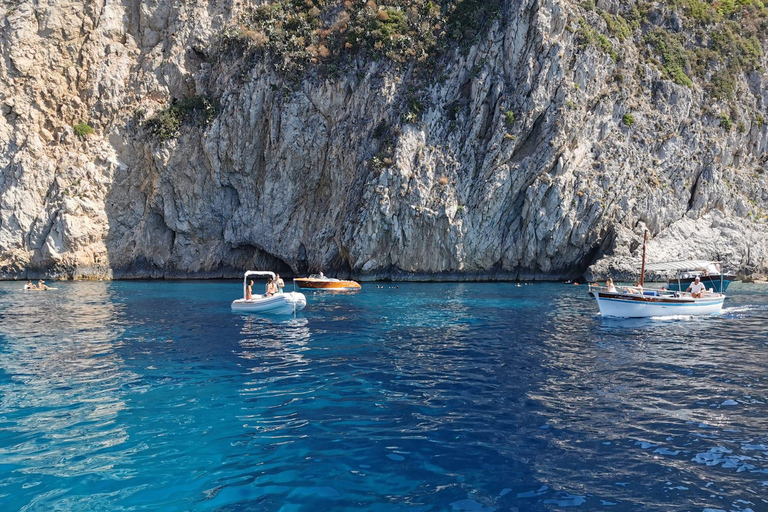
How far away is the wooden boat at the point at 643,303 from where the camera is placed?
2502cm

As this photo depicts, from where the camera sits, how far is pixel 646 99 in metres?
54.8

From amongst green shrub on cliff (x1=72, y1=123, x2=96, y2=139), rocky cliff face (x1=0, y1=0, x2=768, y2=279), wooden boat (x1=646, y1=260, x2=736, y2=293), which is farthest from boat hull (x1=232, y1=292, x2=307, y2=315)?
green shrub on cliff (x1=72, y1=123, x2=96, y2=139)

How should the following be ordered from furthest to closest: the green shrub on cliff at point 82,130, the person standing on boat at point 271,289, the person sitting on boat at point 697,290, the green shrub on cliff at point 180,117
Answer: the green shrub on cliff at point 82,130 → the green shrub on cliff at point 180,117 → the person standing on boat at point 271,289 → the person sitting on boat at point 697,290

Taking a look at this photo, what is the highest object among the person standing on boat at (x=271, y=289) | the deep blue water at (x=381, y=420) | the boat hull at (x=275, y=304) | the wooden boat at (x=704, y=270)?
the wooden boat at (x=704, y=270)

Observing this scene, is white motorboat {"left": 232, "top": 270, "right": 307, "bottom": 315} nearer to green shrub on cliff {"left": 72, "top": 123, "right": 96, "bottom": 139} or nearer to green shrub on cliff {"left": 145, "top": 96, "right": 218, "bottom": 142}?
green shrub on cliff {"left": 145, "top": 96, "right": 218, "bottom": 142}

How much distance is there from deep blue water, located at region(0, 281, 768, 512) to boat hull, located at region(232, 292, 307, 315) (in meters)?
5.24

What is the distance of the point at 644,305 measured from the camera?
2517 centimetres

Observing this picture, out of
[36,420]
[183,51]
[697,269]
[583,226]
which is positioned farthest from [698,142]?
[36,420]

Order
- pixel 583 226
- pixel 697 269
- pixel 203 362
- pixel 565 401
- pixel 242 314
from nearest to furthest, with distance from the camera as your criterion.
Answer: pixel 565 401 < pixel 203 362 < pixel 242 314 < pixel 697 269 < pixel 583 226

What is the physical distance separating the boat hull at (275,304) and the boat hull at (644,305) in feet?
51.2

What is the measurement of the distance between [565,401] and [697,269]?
36029 millimetres

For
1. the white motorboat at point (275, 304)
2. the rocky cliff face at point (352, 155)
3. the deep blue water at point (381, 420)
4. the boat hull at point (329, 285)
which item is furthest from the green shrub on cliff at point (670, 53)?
the white motorboat at point (275, 304)

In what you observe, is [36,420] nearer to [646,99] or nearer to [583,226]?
[583,226]

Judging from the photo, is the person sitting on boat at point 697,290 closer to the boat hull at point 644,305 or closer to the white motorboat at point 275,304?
the boat hull at point 644,305
